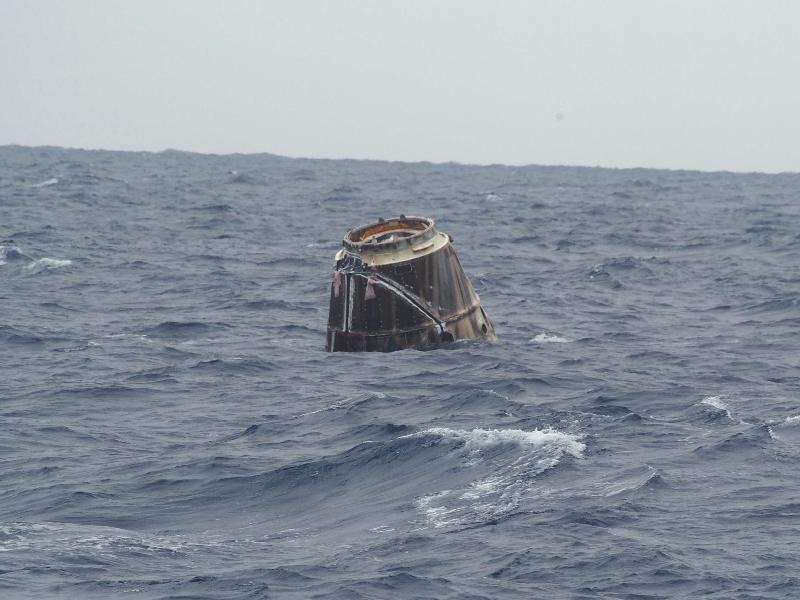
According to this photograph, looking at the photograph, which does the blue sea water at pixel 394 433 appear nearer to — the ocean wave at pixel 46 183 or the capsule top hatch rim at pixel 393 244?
the capsule top hatch rim at pixel 393 244

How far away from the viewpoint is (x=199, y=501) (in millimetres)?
25109

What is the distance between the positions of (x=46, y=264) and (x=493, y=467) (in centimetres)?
3364

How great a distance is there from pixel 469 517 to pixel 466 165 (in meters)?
168

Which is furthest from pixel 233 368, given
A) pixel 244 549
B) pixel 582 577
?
pixel 582 577

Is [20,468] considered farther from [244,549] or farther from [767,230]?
[767,230]

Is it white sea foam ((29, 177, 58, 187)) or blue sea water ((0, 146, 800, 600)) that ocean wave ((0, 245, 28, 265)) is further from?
white sea foam ((29, 177, 58, 187))

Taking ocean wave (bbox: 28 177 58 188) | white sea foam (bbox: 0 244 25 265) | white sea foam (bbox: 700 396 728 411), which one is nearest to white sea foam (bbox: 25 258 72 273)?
white sea foam (bbox: 0 244 25 265)

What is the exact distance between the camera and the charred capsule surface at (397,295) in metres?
36.2

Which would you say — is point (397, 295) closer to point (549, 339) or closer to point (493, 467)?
point (549, 339)

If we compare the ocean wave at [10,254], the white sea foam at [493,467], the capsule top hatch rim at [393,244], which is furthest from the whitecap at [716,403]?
the ocean wave at [10,254]

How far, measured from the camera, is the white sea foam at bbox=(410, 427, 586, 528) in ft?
77.6

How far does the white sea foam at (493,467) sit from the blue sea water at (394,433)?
0.07 metres

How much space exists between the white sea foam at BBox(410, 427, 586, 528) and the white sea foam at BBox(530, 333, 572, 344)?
11.7 m

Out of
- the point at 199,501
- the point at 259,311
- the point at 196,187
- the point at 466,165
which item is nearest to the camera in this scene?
the point at 199,501
